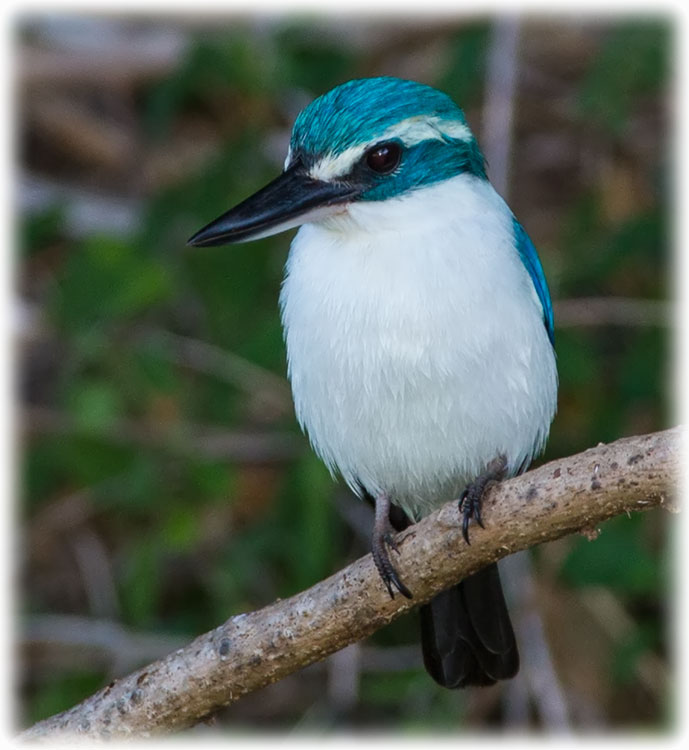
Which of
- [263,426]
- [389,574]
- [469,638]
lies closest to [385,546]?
[389,574]

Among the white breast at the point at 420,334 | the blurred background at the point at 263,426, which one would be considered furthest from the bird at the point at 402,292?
the blurred background at the point at 263,426

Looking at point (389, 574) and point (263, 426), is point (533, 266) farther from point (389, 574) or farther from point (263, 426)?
point (263, 426)

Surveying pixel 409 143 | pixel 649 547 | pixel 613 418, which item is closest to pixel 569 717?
pixel 649 547

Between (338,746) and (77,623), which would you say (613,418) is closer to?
(338,746)

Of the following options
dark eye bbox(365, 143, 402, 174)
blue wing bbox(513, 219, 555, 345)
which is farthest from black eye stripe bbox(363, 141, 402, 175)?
blue wing bbox(513, 219, 555, 345)

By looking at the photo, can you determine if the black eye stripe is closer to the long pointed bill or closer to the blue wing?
the long pointed bill

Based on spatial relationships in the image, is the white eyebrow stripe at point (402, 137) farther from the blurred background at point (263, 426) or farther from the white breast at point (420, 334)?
the blurred background at point (263, 426)
